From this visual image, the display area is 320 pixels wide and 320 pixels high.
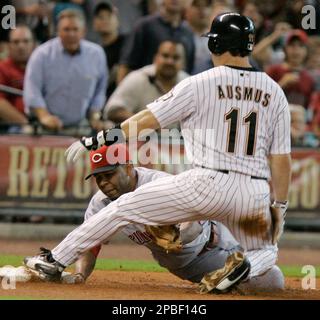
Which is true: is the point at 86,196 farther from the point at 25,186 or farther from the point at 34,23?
the point at 34,23

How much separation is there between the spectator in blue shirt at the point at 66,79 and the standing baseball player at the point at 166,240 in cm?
499

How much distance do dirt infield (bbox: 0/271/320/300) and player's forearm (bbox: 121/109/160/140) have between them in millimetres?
1178

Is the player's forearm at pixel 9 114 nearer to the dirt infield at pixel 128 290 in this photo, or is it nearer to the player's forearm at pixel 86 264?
the dirt infield at pixel 128 290

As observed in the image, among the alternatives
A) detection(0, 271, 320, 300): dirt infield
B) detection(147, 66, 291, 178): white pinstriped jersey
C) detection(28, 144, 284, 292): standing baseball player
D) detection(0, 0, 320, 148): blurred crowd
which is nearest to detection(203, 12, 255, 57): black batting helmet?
detection(147, 66, 291, 178): white pinstriped jersey

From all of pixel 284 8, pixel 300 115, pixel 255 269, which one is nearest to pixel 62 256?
pixel 255 269

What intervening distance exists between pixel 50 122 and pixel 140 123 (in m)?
5.60

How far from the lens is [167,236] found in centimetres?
804

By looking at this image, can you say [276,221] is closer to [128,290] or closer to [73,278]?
[128,290]

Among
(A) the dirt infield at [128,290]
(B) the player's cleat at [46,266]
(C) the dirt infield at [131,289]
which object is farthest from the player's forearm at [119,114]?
(B) the player's cleat at [46,266]

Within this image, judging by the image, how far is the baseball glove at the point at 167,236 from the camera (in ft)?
26.2

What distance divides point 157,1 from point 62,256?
8608 millimetres

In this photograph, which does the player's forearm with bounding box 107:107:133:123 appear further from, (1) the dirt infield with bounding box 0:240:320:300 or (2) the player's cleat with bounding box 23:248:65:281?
(2) the player's cleat with bounding box 23:248:65:281

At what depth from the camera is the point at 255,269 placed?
26.4 feet

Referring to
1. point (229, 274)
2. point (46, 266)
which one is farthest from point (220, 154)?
point (46, 266)
